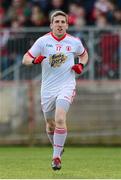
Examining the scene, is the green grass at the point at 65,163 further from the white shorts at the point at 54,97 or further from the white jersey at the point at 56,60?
the white jersey at the point at 56,60

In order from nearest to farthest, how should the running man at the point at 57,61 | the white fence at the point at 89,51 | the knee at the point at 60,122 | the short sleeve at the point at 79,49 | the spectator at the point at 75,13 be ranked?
the knee at the point at 60,122 < the running man at the point at 57,61 < the short sleeve at the point at 79,49 < the white fence at the point at 89,51 < the spectator at the point at 75,13

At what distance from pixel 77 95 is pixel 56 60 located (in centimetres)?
751

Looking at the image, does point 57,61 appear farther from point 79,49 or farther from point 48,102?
point 48,102

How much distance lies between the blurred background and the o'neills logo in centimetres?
698

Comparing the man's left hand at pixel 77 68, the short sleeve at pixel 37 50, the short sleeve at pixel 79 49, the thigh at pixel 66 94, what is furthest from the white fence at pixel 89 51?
the thigh at pixel 66 94

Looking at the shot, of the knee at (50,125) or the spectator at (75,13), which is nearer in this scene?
the knee at (50,125)

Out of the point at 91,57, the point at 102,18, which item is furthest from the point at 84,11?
the point at 91,57

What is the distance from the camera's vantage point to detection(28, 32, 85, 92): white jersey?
→ 12.6m

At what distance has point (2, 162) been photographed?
14328 millimetres

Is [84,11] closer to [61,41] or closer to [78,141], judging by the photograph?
[78,141]

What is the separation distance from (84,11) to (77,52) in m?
8.79

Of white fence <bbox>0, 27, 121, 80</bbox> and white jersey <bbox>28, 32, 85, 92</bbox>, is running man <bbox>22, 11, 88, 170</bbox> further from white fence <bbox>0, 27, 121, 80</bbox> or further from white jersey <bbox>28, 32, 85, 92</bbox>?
white fence <bbox>0, 27, 121, 80</bbox>

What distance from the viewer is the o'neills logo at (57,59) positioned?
12617mm

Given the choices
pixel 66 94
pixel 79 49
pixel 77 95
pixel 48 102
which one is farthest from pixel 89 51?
pixel 66 94
